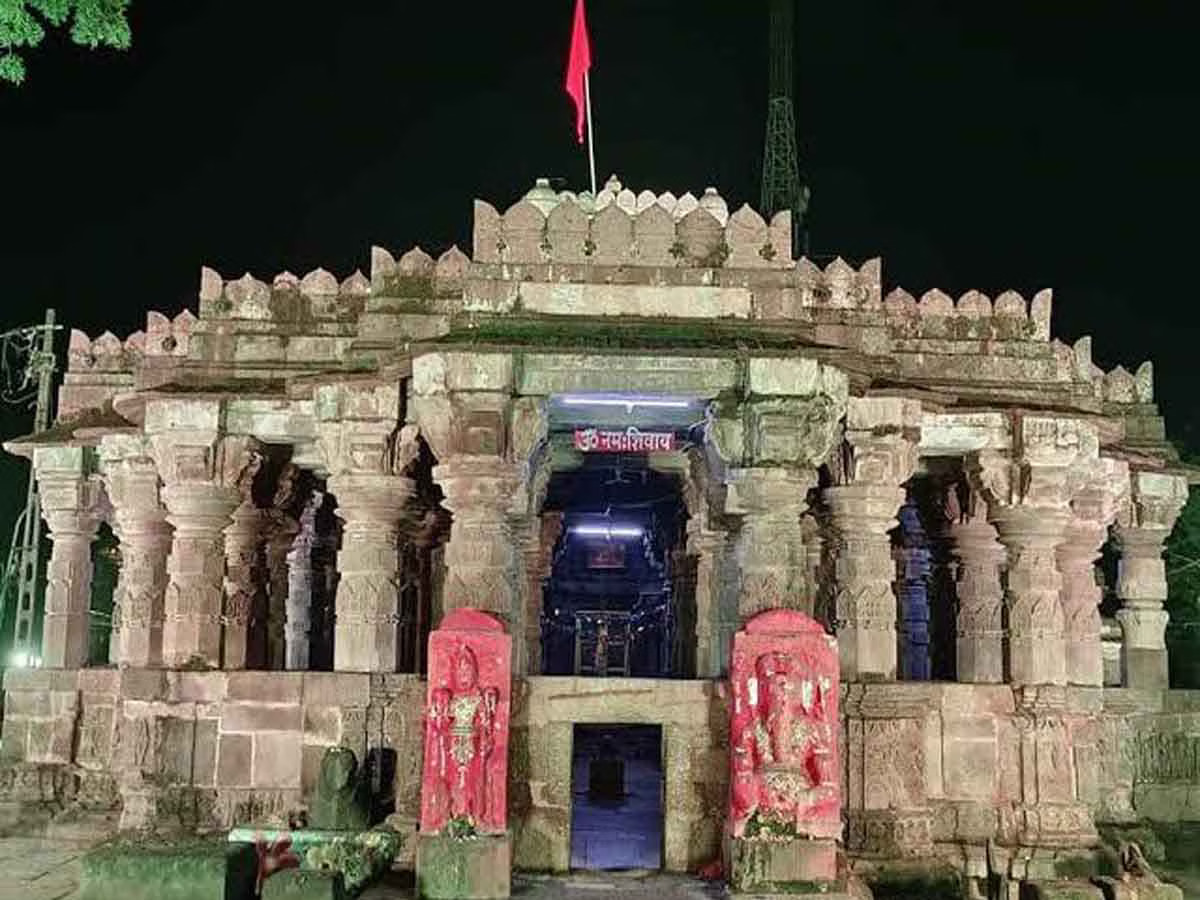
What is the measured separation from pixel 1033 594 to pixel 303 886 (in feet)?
28.4

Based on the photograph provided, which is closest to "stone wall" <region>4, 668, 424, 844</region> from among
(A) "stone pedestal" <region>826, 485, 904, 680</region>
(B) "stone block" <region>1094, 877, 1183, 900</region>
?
(A) "stone pedestal" <region>826, 485, 904, 680</region>

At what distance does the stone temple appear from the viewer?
12.6m

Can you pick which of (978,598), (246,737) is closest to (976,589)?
(978,598)

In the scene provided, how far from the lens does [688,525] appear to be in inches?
731

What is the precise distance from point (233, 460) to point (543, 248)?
4.40m

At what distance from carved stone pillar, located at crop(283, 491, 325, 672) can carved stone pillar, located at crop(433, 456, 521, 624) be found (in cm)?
872

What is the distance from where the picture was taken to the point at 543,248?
13.1 meters

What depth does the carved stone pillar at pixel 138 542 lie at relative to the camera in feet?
53.7

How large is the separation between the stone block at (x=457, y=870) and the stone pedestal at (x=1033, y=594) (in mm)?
6569

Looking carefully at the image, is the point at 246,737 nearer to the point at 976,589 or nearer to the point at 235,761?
the point at 235,761

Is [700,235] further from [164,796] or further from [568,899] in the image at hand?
[164,796]

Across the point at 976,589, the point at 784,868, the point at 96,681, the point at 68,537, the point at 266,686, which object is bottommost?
the point at 784,868

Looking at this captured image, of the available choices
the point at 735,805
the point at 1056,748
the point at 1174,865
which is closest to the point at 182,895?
the point at 735,805

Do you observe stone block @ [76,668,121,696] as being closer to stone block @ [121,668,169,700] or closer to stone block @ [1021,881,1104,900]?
stone block @ [121,668,169,700]
